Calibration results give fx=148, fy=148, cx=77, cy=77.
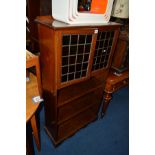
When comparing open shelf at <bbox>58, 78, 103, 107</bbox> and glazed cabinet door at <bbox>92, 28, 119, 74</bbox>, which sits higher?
glazed cabinet door at <bbox>92, 28, 119, 74</bbox>

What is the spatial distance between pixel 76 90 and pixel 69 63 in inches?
19.0

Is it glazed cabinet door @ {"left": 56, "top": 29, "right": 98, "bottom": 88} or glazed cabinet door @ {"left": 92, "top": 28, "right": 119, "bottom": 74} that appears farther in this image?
glazed cabinet door @ {"left": 92, "top": 28, "right": 119, "bottom": 74}

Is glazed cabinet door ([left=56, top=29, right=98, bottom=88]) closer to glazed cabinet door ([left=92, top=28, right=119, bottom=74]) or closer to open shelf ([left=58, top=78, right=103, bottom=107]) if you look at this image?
glazed cabinet door ([left=92, top=28, right=119, bottom=74])

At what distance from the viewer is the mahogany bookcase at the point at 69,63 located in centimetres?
95

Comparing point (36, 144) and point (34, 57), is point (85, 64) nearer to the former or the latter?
point (34, 57)

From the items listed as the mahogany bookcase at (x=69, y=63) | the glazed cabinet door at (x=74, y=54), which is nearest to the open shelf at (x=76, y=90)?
the mahogany bookcase at (x=69, y=63)

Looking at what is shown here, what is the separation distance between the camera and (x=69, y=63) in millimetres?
1067

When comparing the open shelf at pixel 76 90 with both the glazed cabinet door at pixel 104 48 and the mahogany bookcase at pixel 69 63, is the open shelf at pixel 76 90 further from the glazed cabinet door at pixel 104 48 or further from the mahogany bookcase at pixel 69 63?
the glazed cabinet door at pixel 104 48

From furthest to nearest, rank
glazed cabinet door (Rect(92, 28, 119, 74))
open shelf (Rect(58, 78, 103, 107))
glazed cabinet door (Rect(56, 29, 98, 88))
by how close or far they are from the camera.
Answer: open shelf (Rect(58, 78, 103, 107)) → glazed cabinet door (Rect(92, 28, 119, 74)) → glazed cabinet door (Rect(56, 29, 98, 88))

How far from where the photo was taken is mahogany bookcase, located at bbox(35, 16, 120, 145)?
0.95 metres

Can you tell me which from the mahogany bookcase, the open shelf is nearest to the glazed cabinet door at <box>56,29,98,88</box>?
the mahogany bookcase

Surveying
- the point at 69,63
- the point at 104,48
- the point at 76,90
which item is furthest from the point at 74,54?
the point at 76,90
